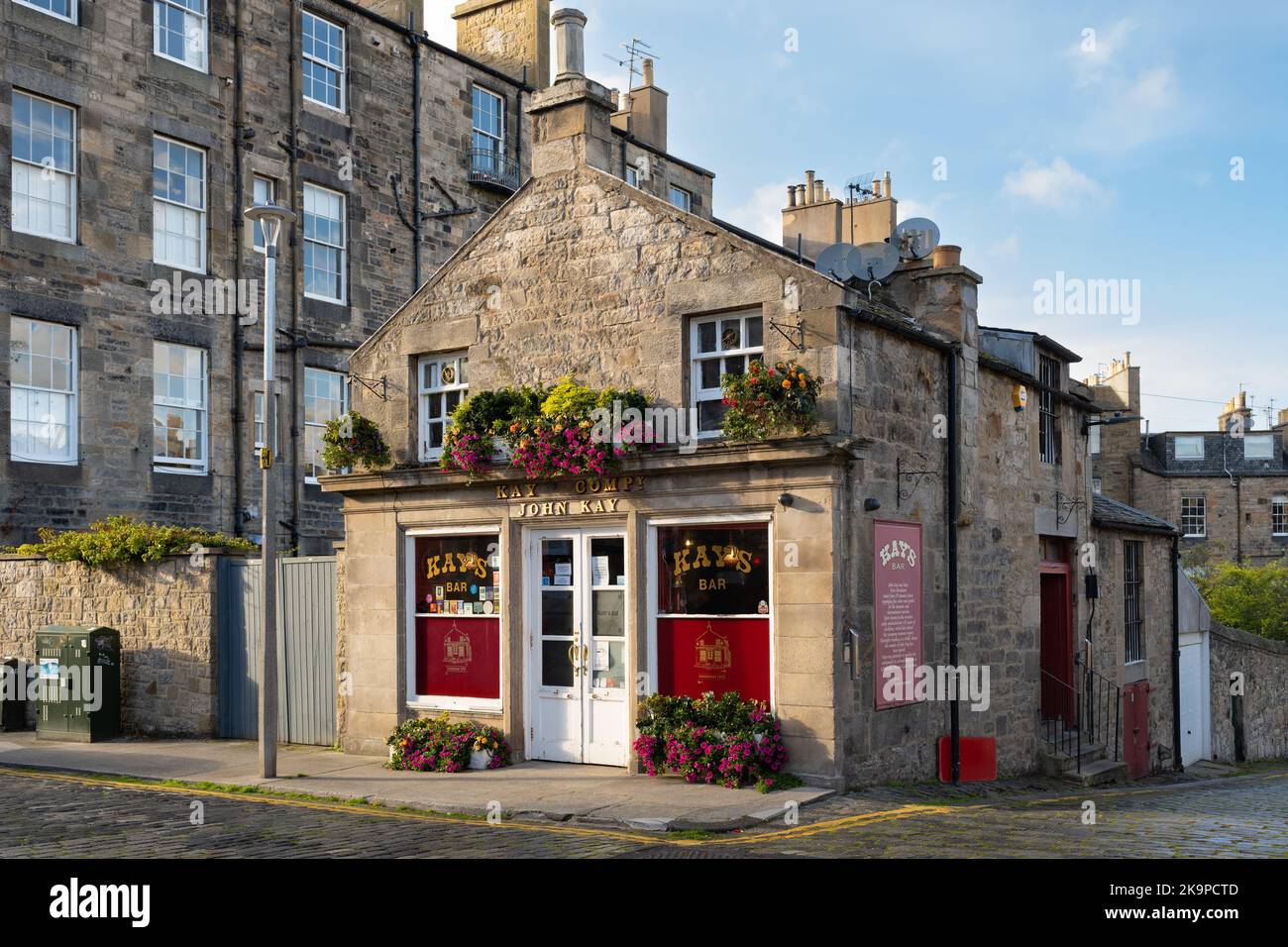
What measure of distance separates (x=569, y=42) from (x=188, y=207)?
32.5ft

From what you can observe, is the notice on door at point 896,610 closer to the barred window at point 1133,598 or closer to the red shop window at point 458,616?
the red shop window at point 458,616

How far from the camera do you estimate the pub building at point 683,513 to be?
1226 cm

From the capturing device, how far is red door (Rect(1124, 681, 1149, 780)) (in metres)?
19.9

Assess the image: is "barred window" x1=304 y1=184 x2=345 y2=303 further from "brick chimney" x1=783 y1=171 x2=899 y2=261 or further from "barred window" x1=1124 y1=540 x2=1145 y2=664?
"barred window" x1=1124 y1=540 x2=1145 y2=664

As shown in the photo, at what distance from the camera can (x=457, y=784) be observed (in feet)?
42.1

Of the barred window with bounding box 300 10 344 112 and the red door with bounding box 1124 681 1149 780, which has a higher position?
the barred window with bounding box 300 10 344 112

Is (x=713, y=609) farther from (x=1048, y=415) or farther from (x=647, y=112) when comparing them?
(x=647, y=112)

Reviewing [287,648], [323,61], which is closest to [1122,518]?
[287,648]

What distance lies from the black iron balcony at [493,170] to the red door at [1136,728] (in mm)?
16272

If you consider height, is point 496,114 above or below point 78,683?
above

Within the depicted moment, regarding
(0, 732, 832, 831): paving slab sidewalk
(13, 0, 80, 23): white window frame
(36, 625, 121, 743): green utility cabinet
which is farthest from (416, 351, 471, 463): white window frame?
(13, 0, 80, 23): white window frame

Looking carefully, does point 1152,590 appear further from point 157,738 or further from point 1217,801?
point 157,738

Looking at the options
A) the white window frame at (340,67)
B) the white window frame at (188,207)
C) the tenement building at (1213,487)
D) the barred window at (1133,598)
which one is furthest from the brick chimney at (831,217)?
the tenement building at (1213,487)

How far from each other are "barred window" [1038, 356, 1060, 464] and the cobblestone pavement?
6099mm
